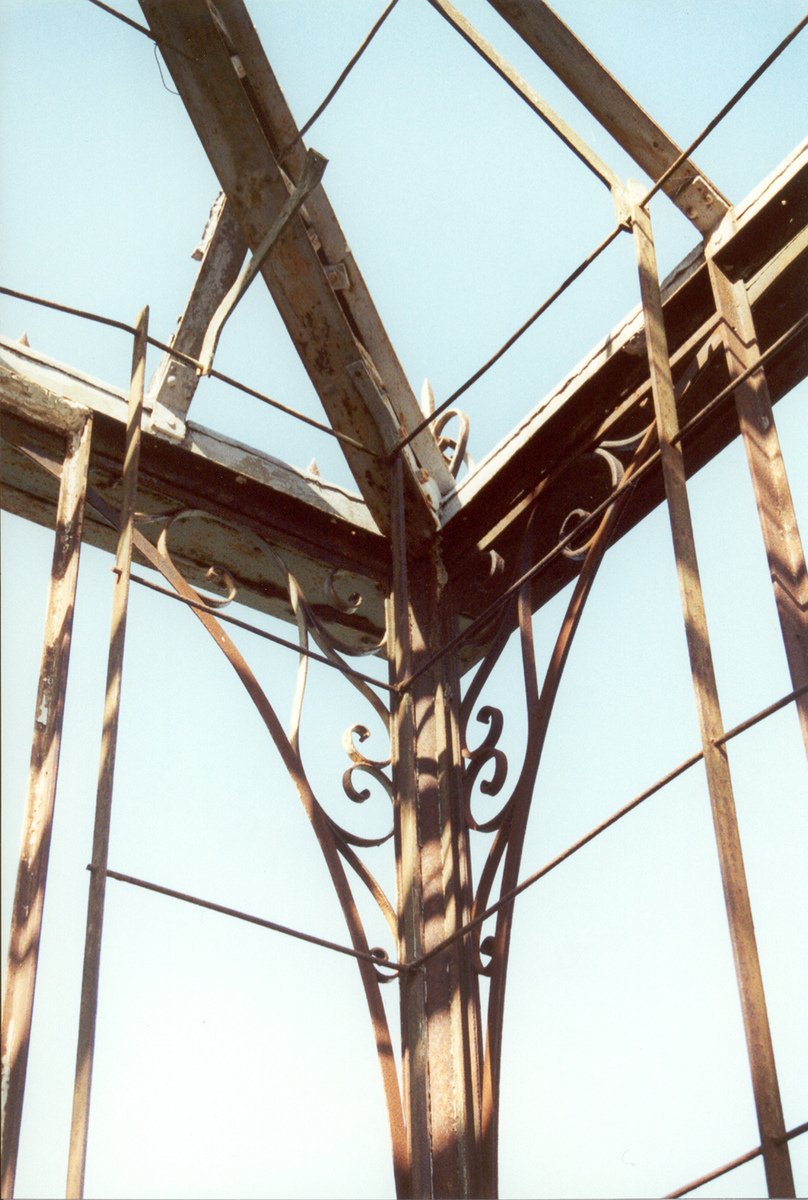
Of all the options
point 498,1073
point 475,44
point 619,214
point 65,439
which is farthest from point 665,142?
point 498,1073

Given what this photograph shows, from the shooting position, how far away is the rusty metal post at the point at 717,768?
8.50ft

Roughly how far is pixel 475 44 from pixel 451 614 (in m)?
1.57

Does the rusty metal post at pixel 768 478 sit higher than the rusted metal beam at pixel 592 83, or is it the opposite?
the rusted metal beam at pixel 592 83

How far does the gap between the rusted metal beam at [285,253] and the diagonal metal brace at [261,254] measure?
0.26 feet

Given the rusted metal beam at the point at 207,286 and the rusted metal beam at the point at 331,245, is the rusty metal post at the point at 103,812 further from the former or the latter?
the rusted metal beam at the point at 331,245

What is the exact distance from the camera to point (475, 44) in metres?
4.23

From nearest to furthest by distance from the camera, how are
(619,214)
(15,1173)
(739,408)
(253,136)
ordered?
(15,1173)
(739,408)
(619,214)
(253,136)

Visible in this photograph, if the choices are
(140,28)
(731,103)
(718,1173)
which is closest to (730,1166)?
(718,1173)

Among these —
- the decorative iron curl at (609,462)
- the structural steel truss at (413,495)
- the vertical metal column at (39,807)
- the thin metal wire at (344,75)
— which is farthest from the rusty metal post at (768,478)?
the vertical metal column at (39,807)

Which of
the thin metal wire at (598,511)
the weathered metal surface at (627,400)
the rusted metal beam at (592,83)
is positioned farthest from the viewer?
the rusted metal beam at (592,83)

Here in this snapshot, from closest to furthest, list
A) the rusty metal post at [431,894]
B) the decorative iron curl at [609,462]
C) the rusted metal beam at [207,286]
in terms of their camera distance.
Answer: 1. the rusty metal post at [431,894]
2. the decorative iron curl at [609,462]
3. the rusted metal beam at [207,286]

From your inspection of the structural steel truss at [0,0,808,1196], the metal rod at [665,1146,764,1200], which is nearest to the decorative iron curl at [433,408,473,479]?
the structural steel truss at [0,0,808,1196]

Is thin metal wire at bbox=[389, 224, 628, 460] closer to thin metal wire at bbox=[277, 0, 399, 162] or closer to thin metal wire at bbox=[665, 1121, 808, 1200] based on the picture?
thin metal wire at bbox=[277, 0, 399, 162]

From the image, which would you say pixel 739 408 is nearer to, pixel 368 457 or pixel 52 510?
pixel 368 457
